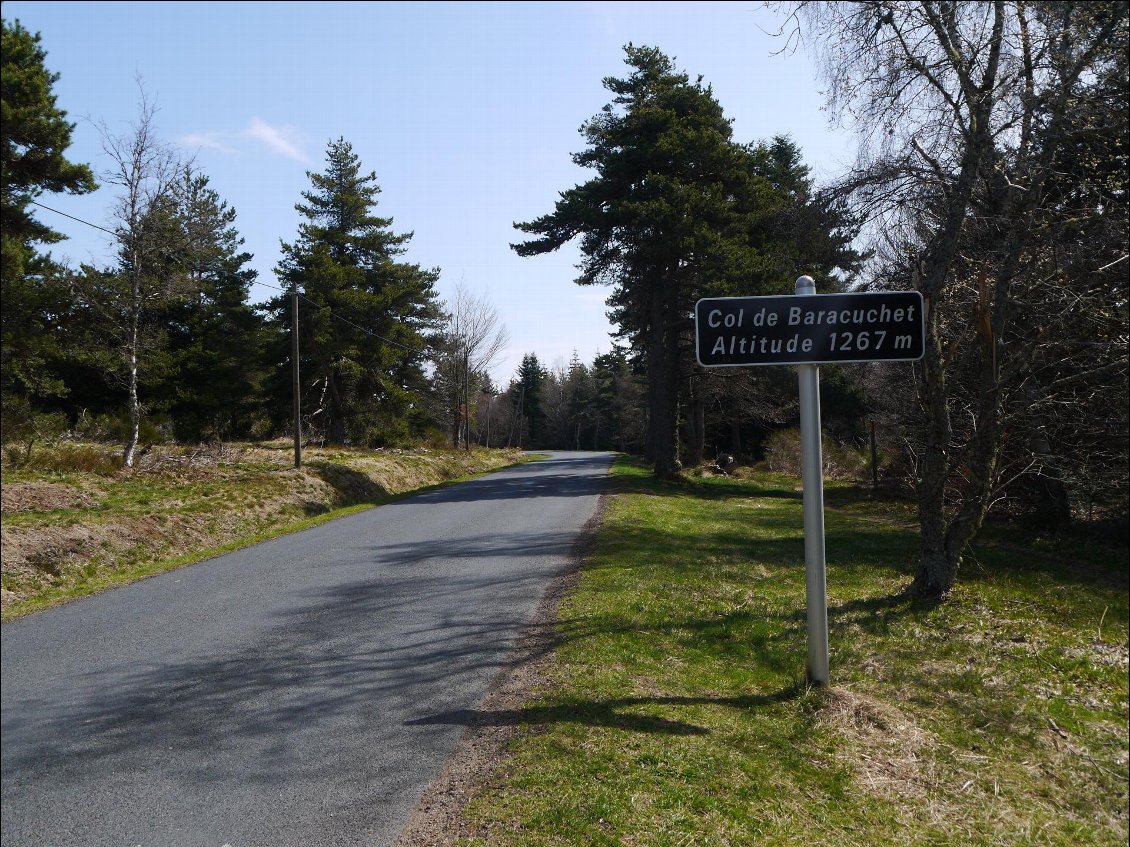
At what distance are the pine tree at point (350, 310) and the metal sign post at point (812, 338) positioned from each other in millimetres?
28984

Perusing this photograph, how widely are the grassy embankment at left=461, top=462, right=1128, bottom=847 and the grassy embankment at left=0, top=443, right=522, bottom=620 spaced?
7.42 feet

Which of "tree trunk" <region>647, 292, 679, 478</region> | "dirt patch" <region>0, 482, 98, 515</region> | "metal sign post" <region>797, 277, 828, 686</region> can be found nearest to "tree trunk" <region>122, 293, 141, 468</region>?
"dirt patch" <region>0, 482, 98, 515</region>

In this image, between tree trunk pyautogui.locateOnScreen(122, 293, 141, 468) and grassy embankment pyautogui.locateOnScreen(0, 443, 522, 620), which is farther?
tree trunk pyautogui.locateOnScreen(122, 293, 141, 468)

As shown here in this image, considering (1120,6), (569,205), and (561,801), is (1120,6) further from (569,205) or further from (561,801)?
(569,205)

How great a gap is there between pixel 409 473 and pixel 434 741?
23088 millimetres

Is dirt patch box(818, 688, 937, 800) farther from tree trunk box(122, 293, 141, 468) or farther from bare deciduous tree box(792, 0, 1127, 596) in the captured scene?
tree trunk box(122, 293, 141, 468)

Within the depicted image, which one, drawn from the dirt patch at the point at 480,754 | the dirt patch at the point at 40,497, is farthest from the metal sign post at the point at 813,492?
the dirt patch at the point at 40,497

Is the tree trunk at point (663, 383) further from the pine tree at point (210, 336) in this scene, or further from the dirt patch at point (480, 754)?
the dirt patch at point (480, 754)

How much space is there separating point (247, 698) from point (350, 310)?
99.3 feet

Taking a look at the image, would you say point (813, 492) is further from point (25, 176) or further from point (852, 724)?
point (25, 176)

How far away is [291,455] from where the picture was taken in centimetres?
2225

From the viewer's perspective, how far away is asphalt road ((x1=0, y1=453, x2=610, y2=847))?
2.31 metres

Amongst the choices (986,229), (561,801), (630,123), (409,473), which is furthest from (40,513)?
(409,473)

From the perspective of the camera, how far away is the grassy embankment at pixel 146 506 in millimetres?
3271
